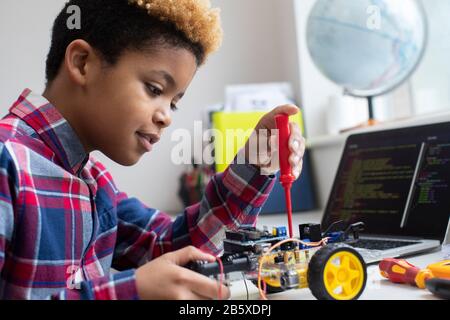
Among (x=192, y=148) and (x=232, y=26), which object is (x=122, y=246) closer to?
(x=192, y=148)

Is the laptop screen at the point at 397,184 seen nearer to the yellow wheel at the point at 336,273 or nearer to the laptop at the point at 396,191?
the laptop at the point at 396,191

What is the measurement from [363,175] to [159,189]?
0.90m

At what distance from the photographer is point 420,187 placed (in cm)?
84

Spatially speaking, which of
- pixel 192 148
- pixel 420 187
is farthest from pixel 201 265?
pixel 192 148

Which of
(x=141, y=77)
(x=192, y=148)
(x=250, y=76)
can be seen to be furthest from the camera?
(x=250, y=76)

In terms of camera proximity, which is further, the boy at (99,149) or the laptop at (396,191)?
the laptop at (396,191)

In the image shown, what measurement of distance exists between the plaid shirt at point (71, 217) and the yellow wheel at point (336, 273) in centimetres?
18

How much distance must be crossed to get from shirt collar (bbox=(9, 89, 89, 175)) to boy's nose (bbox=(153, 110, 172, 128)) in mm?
118

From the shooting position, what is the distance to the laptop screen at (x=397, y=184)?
2.66ft

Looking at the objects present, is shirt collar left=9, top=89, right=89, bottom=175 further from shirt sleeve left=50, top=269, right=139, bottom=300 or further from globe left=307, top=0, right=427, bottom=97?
globe left=307, top=0, right=427, bottom=97

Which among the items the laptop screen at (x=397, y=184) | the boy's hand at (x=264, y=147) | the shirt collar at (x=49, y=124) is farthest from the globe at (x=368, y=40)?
the shirt collar at (x=49, y=124)

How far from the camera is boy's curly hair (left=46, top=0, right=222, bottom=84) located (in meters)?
0.68

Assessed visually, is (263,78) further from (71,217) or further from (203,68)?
(71,217)

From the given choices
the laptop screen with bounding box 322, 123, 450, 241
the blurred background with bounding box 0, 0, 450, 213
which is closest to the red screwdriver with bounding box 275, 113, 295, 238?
the laptop screen with bounding box 322, 123, 450, 241
